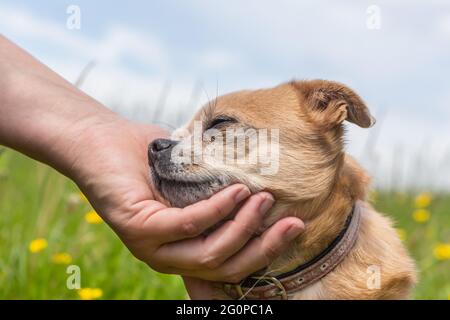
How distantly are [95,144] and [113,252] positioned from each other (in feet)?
5.89

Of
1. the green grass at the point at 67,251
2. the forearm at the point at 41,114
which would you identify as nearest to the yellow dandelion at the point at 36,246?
the green grass at the point at 67,251

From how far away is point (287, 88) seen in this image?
10.4ft

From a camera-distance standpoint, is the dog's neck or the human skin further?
the dog's neck

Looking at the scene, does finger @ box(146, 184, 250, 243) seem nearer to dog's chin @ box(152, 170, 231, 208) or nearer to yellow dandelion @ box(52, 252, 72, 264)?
dog's chin @ box(152, 170, 231, 208)

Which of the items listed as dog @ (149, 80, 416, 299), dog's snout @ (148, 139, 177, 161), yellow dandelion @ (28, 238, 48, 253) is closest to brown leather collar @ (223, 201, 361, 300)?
dog @ (149, 80, 416, 299)

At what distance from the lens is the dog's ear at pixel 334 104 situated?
2.91 m

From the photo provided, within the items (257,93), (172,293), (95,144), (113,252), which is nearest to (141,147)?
(95,144)

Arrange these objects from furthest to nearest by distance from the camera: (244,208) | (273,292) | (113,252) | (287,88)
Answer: (113,252) < (287,88) < (273,292) < (244,208)

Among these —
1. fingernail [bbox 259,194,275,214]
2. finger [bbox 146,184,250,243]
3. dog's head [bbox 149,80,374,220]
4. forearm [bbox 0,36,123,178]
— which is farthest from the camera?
forearm [bbox 0,36,123,178]

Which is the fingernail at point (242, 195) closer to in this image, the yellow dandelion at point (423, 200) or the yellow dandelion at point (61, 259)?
the yellow dandelion at point (61, 259)

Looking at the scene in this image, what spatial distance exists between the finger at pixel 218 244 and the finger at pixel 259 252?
0.17 ft

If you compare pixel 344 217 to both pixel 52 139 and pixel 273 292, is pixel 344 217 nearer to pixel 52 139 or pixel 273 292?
pixel 273 292

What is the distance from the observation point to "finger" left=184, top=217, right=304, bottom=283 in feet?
8.57

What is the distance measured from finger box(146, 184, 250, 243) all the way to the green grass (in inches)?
51.8
